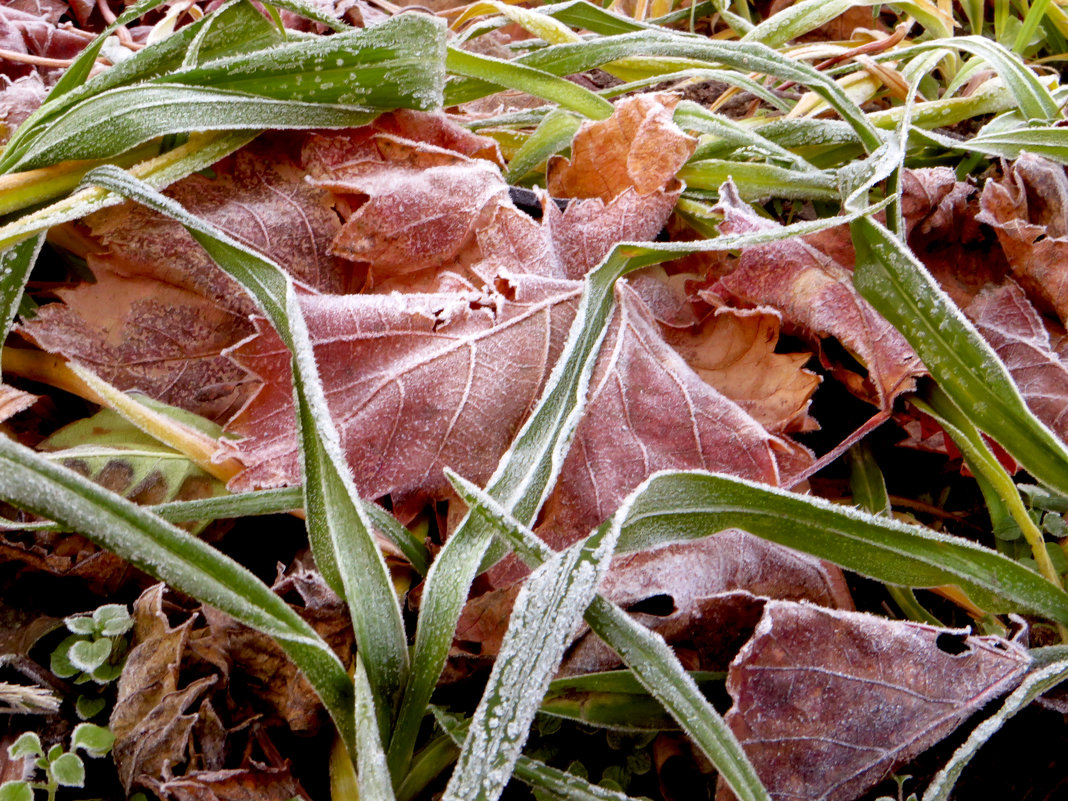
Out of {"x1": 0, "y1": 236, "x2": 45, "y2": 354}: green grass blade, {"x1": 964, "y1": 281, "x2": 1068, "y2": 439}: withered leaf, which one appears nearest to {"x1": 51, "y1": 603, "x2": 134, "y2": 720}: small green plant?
{"x1": 0, "y1": 236, "x2": 45, "y2": 354}: green grass blade

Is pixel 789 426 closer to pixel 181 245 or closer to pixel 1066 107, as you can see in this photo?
pixel 181 245

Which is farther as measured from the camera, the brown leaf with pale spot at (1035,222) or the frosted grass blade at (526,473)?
the brown leaf with pale spot at (1035,222)

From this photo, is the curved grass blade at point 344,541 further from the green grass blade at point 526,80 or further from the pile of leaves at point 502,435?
the green grass blade at point 526,80

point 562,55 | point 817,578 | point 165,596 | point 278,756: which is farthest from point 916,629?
point 562,55

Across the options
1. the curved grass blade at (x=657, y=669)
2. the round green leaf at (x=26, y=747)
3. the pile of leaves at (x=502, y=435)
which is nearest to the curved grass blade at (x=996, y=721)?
the pile of leaves at (x=502, y=435)

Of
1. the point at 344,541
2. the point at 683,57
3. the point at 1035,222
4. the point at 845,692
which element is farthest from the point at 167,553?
the point at 1035,222
